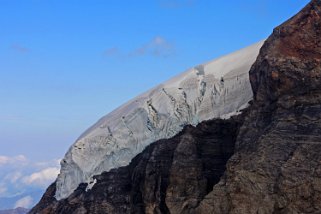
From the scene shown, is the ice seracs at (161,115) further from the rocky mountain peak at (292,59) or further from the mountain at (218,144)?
the rocky mountain peak at (292,59)

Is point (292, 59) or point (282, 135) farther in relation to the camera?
point (292, 59)

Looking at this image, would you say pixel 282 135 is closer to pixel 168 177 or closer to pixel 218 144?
pixel 218 144

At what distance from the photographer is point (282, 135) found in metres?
36.0

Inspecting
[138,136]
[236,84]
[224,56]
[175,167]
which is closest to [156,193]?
[175,167]

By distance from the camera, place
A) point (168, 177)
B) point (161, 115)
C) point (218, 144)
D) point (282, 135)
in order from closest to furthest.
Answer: point (282, 135) < point (168, 177) < point (218, 144) < point (161, 115)

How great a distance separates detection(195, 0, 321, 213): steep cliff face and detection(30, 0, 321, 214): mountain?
59 millimetres

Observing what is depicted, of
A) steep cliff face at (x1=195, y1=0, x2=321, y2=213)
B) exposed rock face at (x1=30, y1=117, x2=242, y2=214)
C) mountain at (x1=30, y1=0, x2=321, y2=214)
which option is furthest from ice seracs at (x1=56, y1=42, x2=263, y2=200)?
steep cliff face at (x1=195, y1=0, x2=321, y2=213)

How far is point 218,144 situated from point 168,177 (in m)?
4.15

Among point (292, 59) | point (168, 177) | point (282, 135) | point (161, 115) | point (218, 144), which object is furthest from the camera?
point (161, 115)

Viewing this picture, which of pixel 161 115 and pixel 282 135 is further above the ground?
pixel 161 115

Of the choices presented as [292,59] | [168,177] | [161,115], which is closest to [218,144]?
[168,177]

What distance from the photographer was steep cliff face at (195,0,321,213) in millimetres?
34219

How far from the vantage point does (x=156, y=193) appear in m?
41.6

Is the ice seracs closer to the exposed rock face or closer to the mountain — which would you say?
the mountain
